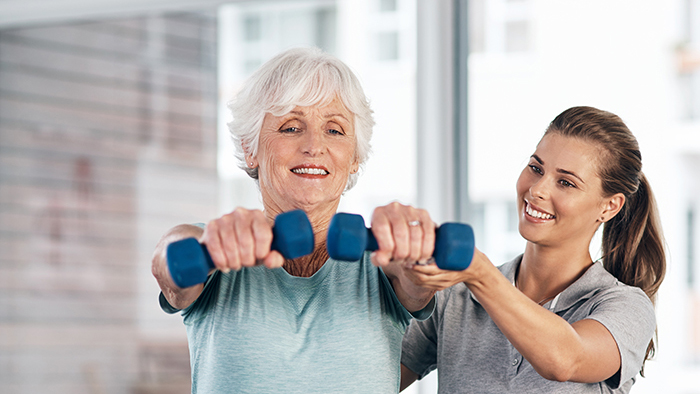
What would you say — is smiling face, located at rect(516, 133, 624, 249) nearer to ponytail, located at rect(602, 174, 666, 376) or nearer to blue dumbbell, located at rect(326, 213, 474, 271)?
ponytail, located at rect(602, 174, 666, 376)

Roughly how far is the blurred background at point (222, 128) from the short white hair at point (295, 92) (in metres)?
1.03

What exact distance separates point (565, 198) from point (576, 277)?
0.21 meters

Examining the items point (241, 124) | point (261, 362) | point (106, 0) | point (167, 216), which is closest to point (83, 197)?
point (167, 216)

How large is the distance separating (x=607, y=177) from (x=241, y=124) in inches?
32.7

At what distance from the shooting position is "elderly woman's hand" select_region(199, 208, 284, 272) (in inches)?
→ 36.6

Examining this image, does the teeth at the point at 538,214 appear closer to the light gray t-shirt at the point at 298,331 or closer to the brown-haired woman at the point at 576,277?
the brown-haired woman at the point at 576,277

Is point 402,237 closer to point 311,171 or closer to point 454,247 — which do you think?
point 454,247

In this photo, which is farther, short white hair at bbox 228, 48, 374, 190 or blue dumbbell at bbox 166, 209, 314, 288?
short white hair at bbox 228, 48, 374, 190

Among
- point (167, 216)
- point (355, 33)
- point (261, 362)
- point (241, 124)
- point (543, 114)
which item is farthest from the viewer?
point (167, 216)

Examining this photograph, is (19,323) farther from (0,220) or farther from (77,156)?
(77,156)

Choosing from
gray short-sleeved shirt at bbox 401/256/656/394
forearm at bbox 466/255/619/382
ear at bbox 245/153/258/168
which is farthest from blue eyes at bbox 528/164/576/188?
ear at bbox 245/153/258/168

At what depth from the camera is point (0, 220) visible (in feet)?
10.1

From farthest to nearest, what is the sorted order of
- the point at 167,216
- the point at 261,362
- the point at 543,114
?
the point at 167,216, the point at 543,114, the point at 261,362

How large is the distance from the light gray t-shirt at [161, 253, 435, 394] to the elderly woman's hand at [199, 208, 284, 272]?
245 mm
